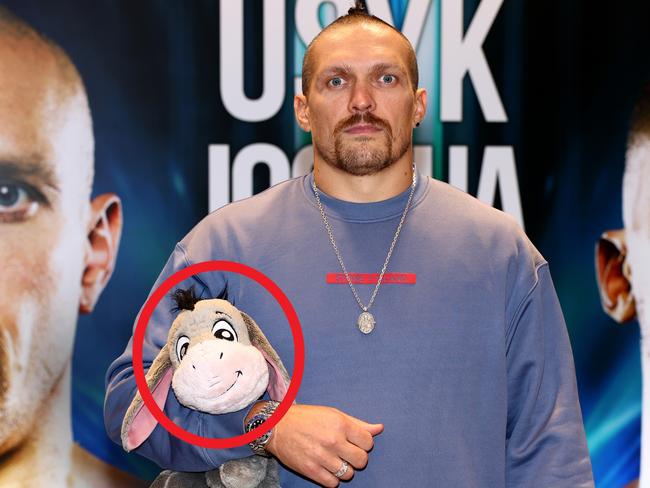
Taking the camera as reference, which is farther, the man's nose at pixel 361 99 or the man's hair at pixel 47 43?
the man's hair at pixel 47 43

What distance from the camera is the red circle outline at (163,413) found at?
1312 mm

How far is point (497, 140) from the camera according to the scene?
2988 millimetres

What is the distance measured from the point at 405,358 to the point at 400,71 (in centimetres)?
54

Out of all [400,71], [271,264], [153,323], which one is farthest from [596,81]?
[153,323]

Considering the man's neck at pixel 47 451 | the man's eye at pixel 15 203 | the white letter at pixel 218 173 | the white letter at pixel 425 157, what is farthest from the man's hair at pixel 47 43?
the white letter at pixel 425 157

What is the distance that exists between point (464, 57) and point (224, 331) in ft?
6.29

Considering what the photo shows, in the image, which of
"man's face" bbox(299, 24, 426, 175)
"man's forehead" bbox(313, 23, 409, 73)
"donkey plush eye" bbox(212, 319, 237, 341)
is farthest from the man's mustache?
"donkey plush eye" bbox(212, 319, 237, 341)

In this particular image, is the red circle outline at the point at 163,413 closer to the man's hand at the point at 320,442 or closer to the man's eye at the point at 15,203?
the man's hand at the point at 320,442

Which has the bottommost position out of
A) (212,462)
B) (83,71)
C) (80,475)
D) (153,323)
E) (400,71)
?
(80,475)

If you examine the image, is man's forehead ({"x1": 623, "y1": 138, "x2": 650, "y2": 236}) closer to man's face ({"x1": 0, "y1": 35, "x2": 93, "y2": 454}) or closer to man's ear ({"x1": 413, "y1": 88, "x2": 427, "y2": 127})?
man's ear ({"x1": 413, "y1": 88, "x2": 427, "y2": 127})

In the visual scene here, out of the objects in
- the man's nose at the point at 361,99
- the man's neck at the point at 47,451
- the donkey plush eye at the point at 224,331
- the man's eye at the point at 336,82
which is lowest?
the man's neck at the point at 47,451

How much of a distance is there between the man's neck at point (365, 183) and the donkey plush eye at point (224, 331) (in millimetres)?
441

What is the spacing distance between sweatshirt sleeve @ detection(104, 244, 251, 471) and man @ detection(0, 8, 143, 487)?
4.76 feet

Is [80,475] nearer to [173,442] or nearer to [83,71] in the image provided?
[83,71]
